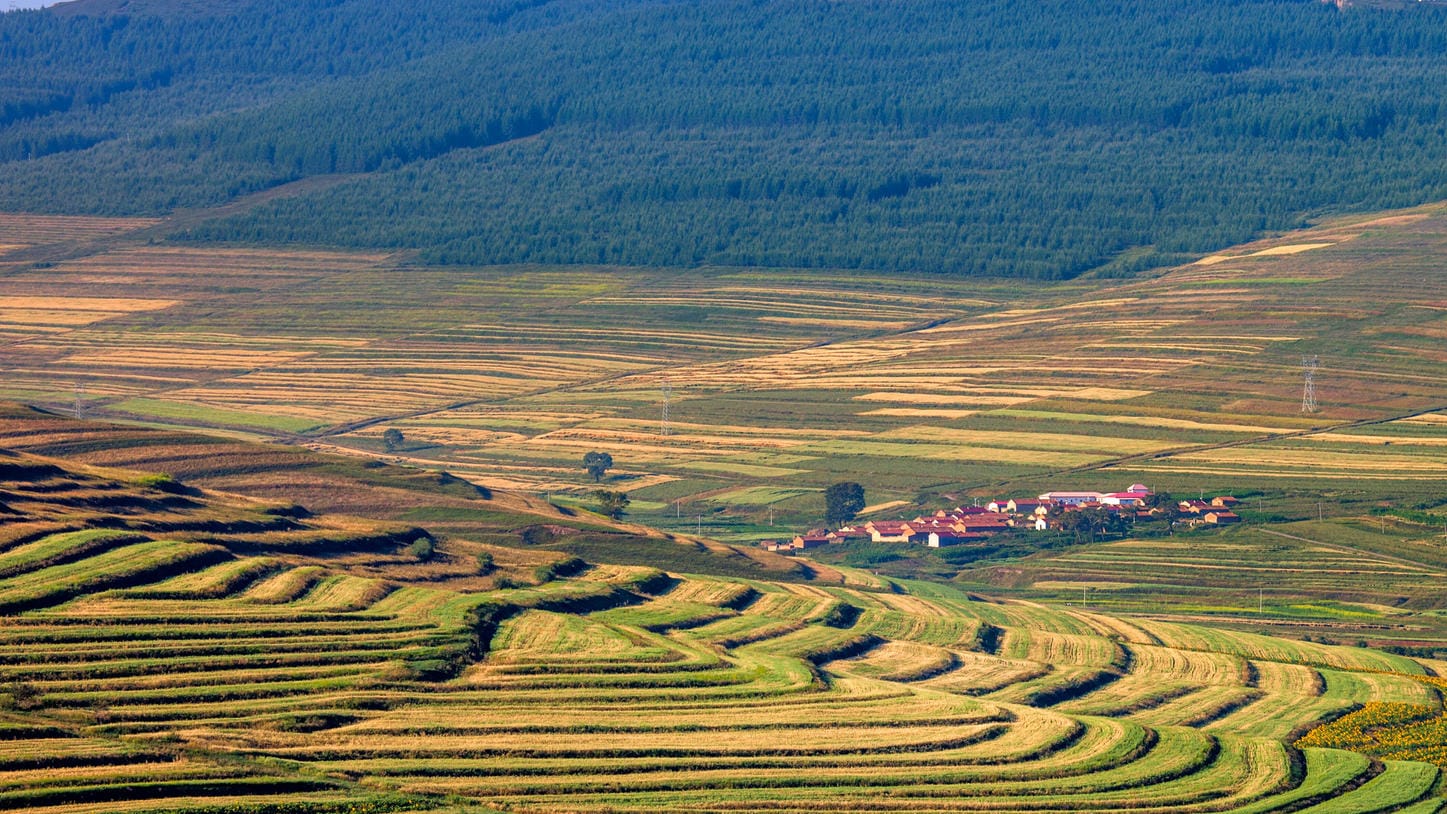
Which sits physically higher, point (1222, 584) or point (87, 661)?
point (87, 661)

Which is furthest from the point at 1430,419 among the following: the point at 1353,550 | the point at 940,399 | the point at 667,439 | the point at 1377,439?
the point at 667,439

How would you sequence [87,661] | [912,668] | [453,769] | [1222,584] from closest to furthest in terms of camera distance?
[453,769] → [87,661] → [912,668] → [1222,584]

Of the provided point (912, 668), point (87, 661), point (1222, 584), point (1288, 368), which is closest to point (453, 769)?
point (87, 661)

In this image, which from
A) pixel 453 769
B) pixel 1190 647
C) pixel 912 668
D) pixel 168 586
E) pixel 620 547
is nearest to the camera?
pixel 453 769

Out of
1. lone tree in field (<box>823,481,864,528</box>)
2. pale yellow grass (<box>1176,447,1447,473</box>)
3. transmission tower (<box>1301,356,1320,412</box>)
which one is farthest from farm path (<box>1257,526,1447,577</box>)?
transmission tower (<box>1301,356,1320,412</box>)

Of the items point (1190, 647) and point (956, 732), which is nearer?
point (956, 732)

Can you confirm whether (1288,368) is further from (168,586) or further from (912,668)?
(168,586)

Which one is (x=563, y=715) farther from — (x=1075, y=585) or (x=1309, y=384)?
(x=1309, y=384)
